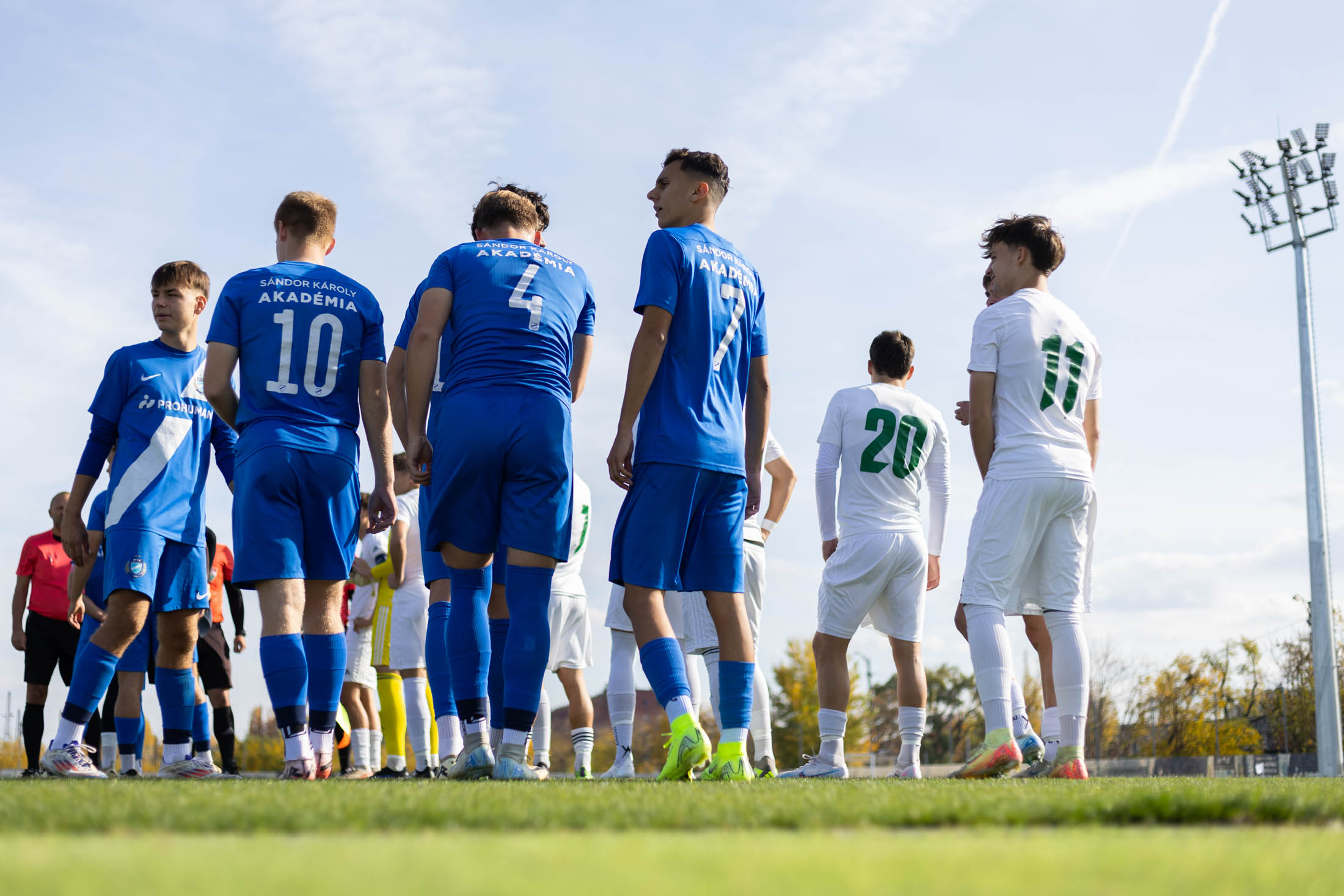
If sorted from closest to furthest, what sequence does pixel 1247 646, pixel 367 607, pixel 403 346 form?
pixel 403 346
pixel 367 607
pixel 1247 646

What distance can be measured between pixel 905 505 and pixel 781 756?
195ft

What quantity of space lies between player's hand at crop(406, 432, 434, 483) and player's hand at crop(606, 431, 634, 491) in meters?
0.82

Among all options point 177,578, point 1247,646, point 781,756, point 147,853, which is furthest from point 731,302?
point 781,756

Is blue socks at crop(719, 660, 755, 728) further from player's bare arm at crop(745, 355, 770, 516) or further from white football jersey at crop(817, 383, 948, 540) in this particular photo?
white football jersey at crop(817, 383, 948, 540)

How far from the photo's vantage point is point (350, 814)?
8.14 feet

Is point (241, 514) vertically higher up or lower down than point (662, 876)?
higher up

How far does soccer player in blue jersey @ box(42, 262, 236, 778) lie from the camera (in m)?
6.29

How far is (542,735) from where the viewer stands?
28.5 ft

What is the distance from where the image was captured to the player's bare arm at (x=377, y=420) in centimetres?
557

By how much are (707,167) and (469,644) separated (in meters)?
2.64

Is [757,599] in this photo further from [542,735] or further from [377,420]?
[377,420]

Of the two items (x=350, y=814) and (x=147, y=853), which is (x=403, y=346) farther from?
(x=147, y=853)

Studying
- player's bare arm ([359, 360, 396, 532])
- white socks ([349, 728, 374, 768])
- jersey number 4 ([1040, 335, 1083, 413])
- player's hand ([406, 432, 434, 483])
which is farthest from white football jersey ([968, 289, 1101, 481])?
white socks ([349, 728, 374, 768])

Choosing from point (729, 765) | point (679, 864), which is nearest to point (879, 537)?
point (729, 765)
